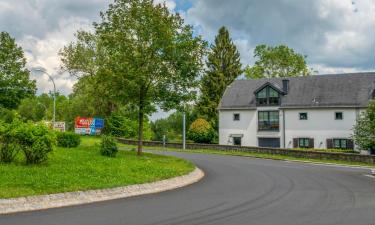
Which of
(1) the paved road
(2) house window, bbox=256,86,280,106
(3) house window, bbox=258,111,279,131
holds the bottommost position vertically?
(1) the paved road

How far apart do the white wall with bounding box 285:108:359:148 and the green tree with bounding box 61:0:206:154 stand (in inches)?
908

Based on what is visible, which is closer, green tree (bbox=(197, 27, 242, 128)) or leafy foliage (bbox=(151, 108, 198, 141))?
green tree (bbox=(197, 27, 242, 128))

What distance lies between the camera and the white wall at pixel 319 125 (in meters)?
43.3

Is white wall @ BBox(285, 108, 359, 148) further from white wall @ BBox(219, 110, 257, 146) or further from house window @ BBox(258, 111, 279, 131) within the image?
white wall @ BBox(219, 110, 257, 146)

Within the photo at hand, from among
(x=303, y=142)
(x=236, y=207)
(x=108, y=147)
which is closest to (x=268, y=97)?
(x=303, y=142)

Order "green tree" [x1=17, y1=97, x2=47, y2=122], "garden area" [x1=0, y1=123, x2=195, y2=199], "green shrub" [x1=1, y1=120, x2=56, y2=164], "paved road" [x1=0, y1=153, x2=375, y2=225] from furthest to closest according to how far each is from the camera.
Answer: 1. "green tree" [x1=17, y1=97, x2=47, y2=122]
2. "green shrub" [x1=1, y1=120, x2=56, y2=164]
3. "garden area" [x1=0, y1=123, x2=195, y2=199]
4. "paved road" [x1=0, y1=153, x2=375, y2=225]

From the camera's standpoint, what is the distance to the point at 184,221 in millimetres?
10250

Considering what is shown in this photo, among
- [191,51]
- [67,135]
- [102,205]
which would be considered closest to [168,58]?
[191,51]

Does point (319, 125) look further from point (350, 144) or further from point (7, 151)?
point (7, 151)

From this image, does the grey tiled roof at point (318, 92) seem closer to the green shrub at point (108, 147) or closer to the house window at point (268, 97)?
the house window at point (268, 97)

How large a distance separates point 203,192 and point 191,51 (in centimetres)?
1341

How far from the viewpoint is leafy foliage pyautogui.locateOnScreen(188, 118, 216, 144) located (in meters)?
51.6

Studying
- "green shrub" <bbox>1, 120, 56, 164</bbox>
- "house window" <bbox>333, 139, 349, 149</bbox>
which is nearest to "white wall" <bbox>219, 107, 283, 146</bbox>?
"house window" <bbox>333, 139, 349, 149</bbox>

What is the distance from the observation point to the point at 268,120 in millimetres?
48594
